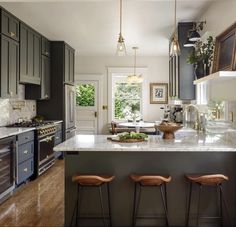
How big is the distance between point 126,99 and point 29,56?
3.96 m

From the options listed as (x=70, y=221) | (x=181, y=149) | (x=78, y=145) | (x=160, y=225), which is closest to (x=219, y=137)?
(x=181, y=149)

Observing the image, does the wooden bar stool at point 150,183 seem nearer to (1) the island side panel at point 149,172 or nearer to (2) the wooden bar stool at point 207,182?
(1) the island side panel at point 149,172

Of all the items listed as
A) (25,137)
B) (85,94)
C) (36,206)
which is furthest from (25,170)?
(85,94)

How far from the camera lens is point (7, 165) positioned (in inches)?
157

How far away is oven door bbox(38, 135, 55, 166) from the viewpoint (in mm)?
5195

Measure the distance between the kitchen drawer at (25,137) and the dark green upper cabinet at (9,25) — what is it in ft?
4.85

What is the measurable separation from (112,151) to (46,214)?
124 cm

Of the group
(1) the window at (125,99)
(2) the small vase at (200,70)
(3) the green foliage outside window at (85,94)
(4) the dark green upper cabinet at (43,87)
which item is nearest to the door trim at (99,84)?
(3) the green foliage outside window at (85,94)

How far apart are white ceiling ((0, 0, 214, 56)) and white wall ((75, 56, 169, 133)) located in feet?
5.67

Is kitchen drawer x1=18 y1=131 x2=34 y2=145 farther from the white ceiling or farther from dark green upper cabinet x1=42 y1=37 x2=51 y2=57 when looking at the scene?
dark green upper cabinet x1=42 y1=37 x2=51 y2=57

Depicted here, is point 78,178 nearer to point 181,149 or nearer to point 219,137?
point 181,149

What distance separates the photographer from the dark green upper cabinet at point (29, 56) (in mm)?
5109

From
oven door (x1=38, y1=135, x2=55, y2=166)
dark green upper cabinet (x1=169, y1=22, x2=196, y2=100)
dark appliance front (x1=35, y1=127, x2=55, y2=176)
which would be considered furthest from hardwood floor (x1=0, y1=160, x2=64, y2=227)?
dark green upper cabinet (x1=169, y1=22, x2=196, y2=100)

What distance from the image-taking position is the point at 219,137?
349 centimetres
